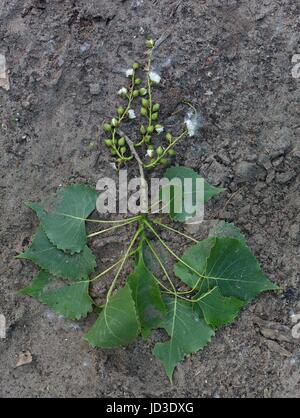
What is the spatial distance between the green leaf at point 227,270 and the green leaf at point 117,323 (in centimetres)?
24

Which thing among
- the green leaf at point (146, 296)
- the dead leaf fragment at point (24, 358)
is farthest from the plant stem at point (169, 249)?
the dead leaf fragment at point (24, 358)

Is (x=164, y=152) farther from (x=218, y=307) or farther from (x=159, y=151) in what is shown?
(x=218, y=307)

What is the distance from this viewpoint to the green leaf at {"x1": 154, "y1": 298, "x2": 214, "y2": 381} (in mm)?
2090

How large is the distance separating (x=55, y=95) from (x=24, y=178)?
32 centimetres

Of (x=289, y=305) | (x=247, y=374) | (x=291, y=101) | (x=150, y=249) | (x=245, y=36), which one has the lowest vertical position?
(x=247, y=374)

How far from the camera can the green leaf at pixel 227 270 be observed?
2055 millimetres

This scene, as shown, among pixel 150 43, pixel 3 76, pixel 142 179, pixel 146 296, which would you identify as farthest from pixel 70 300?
pixel 150 43

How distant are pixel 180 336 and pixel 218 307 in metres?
0.16

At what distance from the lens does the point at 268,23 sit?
2.29 m

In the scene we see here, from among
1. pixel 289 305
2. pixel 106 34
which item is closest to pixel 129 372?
pixel 289 305

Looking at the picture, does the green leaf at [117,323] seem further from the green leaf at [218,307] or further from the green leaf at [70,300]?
the green leaf at [218,307]

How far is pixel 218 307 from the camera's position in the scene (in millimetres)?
2072

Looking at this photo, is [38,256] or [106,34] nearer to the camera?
[38,256]

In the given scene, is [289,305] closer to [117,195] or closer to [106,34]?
[117,195]
